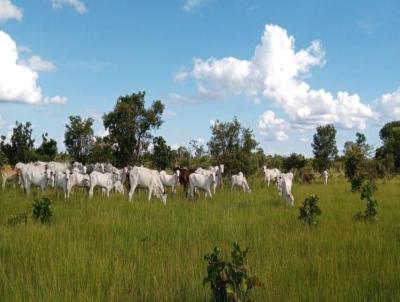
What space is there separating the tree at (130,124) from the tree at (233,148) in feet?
23.7

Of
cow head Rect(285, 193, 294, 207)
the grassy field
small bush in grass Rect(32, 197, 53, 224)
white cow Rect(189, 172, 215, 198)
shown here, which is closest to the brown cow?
white cow Rect(189, 172, 215, 198)

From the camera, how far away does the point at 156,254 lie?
845cm

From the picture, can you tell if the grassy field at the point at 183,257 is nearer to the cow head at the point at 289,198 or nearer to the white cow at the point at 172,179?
the cow head at the point at 289,198

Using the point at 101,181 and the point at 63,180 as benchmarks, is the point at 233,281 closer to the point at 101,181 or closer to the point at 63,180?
the point at 101,181

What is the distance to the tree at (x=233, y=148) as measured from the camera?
3334cm

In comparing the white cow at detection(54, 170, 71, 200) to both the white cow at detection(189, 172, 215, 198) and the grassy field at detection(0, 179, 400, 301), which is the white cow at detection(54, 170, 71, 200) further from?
the white cow at detection(189, 172, 215, 198)

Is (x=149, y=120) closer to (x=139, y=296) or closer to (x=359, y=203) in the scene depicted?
(x=359, y=203)

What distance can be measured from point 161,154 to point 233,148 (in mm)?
7868

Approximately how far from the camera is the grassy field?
6.09 m

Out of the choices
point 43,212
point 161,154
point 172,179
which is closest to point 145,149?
point 161,154

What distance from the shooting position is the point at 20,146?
1566 inches

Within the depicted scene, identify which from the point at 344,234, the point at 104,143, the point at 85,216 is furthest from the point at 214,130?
the point at 344,234

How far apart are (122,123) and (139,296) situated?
33.1 metres

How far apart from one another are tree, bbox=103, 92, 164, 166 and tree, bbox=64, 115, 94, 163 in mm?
4801
